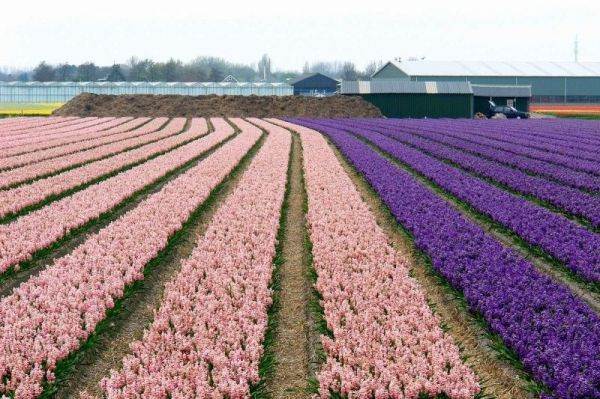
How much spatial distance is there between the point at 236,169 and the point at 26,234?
12118 millimetres

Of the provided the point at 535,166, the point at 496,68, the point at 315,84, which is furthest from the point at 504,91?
the point at 315,84

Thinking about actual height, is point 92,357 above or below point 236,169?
below

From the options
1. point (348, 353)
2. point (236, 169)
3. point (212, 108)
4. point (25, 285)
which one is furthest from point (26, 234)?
point (212, 108)

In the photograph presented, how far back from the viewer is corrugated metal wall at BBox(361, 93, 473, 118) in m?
73.8

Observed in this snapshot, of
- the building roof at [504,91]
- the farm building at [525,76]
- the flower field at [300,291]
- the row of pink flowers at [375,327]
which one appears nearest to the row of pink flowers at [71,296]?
the flower field at [300,291]

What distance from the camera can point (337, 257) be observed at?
35.3ft

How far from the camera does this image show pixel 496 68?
369 ft

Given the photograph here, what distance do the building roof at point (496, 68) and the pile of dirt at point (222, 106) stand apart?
3709cm

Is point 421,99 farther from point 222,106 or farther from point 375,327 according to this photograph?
point 375,327

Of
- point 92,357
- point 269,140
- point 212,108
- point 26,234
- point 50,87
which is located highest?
point 50,87

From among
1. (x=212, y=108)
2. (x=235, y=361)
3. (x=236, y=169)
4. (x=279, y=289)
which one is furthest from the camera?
(x=212, y=108)

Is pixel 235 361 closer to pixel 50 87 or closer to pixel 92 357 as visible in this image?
pixel 92 357

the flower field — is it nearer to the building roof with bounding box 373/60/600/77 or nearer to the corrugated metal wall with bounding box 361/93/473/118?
the corrugated metal wall with bounding box 361/93/473/118

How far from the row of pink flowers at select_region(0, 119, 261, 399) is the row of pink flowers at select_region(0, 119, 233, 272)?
94cm
